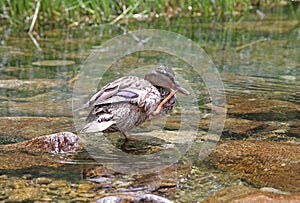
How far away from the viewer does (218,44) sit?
6383 millimetres

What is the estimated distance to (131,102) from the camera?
2.55 m

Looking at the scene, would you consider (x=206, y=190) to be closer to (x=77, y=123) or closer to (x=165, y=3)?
(x=77, y=123)

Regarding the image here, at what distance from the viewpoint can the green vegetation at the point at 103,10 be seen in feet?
24.8

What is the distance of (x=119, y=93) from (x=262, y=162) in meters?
0.71

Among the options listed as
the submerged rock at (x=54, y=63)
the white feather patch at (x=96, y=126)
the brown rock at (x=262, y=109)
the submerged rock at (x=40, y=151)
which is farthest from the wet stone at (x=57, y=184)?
the submerged rock at (x=54, y=63)

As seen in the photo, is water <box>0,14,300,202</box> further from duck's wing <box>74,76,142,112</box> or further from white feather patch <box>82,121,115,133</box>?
duck's wing <box>74,76,142,112</box>

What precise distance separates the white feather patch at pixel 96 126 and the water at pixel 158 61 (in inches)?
5.4

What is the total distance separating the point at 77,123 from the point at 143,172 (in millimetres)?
904

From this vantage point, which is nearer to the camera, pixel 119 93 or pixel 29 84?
pixel 119 93

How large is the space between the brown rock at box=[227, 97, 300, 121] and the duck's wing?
0.96 meters

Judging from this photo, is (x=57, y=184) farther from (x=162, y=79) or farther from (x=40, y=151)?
(x=162, y=79)

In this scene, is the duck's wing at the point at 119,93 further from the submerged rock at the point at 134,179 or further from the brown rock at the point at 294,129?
the brown rock at the point at 294,129


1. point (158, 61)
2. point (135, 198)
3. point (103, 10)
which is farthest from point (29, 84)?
point (103, 10)

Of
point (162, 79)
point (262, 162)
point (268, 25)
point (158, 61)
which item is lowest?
point (268, 25)
